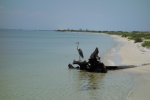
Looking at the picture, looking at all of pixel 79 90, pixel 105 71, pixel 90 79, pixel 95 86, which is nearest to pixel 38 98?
pixel 79 90

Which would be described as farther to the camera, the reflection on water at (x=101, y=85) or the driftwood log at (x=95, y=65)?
the driftwood log at (x=95, y=65)

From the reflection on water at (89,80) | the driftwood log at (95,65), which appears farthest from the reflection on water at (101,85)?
the driftwood log at (95,65)

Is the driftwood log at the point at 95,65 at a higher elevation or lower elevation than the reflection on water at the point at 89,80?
higher

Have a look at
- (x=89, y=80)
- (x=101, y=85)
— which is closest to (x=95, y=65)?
(x=89, y=80)

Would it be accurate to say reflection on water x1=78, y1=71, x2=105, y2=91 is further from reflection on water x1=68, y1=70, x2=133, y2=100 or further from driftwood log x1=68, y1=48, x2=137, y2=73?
driftwood log x1=68, y1=48, x2=137, y2=73

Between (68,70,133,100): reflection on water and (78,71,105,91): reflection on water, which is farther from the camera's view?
(78,71,105,91): reflection on water

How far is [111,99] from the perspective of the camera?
13.7 metres

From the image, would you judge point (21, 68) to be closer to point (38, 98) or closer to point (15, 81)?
point (15, 81)

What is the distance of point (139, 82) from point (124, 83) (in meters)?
0.87

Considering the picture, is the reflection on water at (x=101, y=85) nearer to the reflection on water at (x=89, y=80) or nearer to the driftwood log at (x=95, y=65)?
the reflection on water at (x=89, y=80)

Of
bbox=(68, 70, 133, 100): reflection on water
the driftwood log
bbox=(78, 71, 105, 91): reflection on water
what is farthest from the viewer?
the driftwood log

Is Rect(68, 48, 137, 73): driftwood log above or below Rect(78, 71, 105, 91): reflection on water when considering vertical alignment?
Result: above

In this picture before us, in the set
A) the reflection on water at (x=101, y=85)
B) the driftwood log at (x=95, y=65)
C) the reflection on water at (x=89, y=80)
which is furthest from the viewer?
the driftwood log at (x=95, y=65)

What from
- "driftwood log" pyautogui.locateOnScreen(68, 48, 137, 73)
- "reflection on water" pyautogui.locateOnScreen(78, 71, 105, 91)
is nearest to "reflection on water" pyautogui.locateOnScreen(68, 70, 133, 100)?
"reflection on water" pyautogui.locateOnScreen(78, 71, 105, 91)
